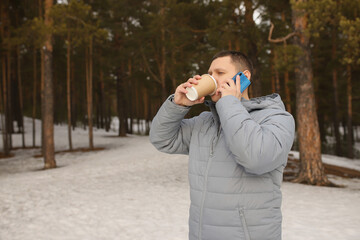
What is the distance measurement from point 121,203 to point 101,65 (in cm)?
2005

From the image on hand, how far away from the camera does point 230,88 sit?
1.70 metres

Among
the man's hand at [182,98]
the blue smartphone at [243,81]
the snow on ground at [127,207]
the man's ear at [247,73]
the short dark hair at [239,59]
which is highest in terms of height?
the short dark hair at [239,59]

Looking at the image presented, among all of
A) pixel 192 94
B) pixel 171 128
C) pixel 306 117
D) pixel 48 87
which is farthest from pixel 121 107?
pixel 192 94

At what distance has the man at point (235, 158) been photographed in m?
1.55

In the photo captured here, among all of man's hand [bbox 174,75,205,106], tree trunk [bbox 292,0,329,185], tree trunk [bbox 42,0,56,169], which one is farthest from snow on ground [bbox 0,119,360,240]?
man's hand [bbox 174,75,205,106]

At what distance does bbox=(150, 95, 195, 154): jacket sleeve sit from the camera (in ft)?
6.34

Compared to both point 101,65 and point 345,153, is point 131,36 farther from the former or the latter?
point 345,153

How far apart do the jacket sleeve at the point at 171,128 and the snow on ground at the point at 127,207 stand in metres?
3.22

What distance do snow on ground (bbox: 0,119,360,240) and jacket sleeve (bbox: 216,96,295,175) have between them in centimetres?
376

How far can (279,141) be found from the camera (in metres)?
1.58

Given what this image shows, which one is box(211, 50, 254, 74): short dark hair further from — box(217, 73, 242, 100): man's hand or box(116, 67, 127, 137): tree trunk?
box(116, 67, 127, 137): tree trunk

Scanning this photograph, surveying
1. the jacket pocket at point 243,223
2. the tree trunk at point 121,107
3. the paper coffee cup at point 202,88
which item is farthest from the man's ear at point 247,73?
the tree trunk at point 121,107

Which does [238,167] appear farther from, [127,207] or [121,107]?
[121,107]

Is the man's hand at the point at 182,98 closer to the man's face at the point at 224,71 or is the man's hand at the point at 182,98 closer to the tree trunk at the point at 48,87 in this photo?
the man's face at the point at 224,71
